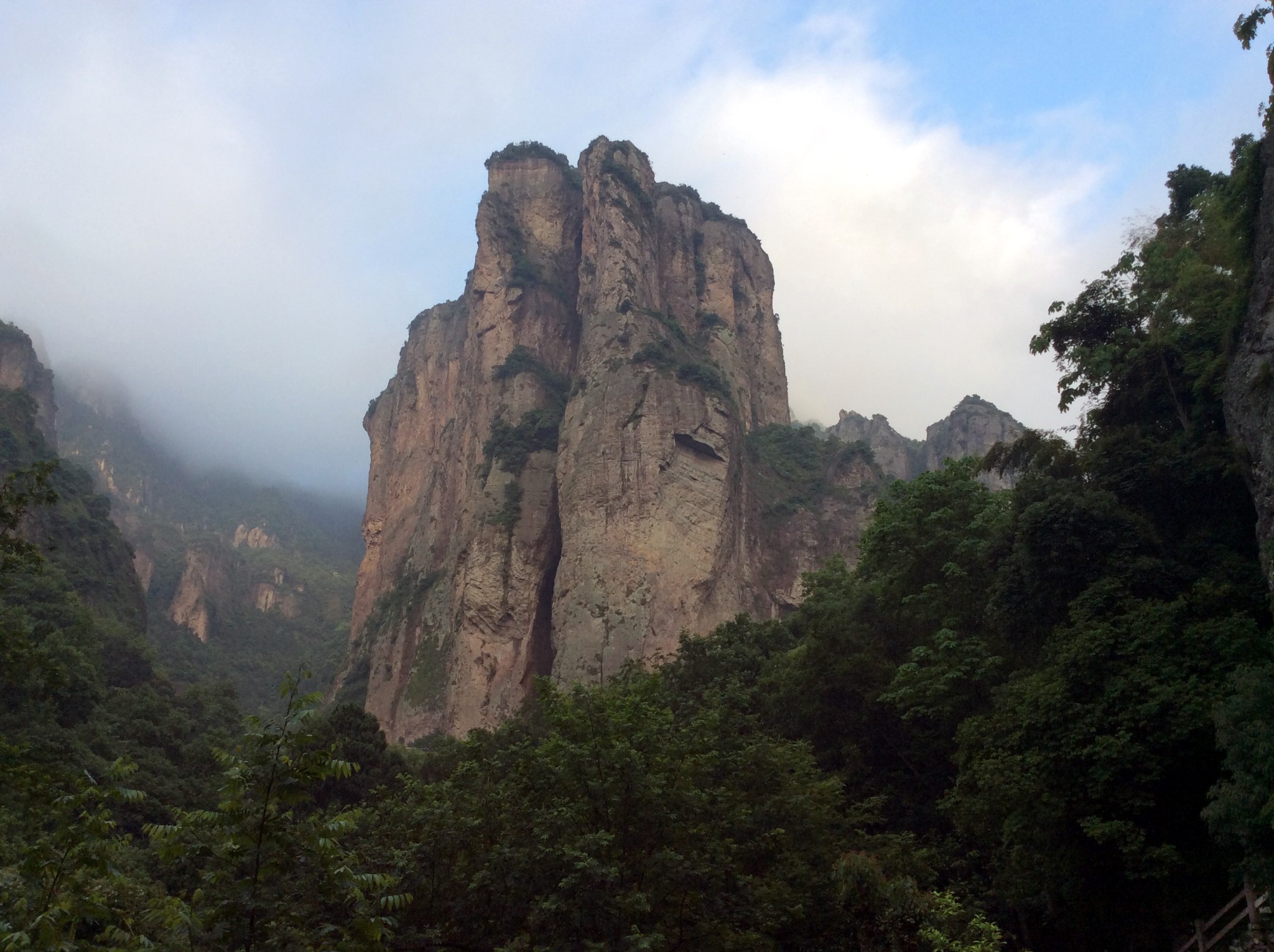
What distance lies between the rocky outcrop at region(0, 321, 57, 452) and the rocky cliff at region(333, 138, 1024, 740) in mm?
24713

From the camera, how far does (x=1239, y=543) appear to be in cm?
1473

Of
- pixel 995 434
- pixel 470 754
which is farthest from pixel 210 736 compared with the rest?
pixel 995 434

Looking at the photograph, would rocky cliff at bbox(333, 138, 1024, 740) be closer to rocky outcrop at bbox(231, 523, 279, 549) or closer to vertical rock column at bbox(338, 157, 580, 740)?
vertical rock column at bbox(338, 157, 580, 740)

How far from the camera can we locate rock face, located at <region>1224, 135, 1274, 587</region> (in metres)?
12.8

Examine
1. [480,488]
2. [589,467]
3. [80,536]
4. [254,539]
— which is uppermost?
[254,539]

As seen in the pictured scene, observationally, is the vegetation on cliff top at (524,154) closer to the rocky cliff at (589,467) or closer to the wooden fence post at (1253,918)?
the rocky cliff at (589,467)

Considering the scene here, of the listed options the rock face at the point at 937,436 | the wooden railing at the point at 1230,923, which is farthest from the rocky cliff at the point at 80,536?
the rock face at the point at 937,436

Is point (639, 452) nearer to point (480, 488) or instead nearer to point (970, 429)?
point (480, 488)

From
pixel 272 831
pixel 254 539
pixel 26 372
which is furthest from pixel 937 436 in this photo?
pixel 272 831

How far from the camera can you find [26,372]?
2648 inches

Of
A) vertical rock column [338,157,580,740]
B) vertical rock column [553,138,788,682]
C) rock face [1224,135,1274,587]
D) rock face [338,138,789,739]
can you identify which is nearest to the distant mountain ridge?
vertical rock column [338,157,580,740]

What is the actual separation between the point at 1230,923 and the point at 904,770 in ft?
26.6

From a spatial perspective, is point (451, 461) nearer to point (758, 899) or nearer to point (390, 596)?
point (390, 596)

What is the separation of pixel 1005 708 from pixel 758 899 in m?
5.78
